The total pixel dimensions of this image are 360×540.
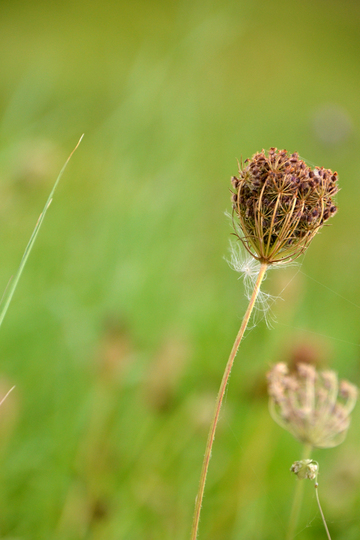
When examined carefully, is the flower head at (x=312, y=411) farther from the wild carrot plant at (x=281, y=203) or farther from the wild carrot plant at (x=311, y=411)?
the wild carrot plant at (x=281, y=203)

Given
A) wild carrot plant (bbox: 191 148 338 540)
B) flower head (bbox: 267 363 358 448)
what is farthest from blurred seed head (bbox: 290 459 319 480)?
wild carrot plant (bbox: 191 148 338 540)

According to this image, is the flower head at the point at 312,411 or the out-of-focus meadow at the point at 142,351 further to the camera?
the out-of-focus meadow at the point at 142,351

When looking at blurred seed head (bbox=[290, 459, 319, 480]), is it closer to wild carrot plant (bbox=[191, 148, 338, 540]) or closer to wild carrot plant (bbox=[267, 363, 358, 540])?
wild carrot plant (bbox=[267, 363, 358, 540])

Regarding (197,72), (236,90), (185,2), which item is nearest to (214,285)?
(197,72)

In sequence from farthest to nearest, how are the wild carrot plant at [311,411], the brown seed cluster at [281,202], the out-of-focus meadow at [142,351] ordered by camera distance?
the out-of-focus meadow at [142,351]
the wild carrot plant at [311,411]
the brown seed cluster at [281,202]

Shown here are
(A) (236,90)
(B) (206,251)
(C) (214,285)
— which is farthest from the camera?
(A) (236,90)

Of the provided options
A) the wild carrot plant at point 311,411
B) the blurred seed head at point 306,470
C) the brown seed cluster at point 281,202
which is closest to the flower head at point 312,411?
the wild carrot plant at point 311,411

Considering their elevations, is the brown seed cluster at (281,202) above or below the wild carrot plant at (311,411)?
above

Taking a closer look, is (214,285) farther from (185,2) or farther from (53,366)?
(185,2)

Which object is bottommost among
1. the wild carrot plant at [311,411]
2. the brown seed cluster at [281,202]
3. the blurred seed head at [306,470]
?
the blurred seed head at [306,470]
